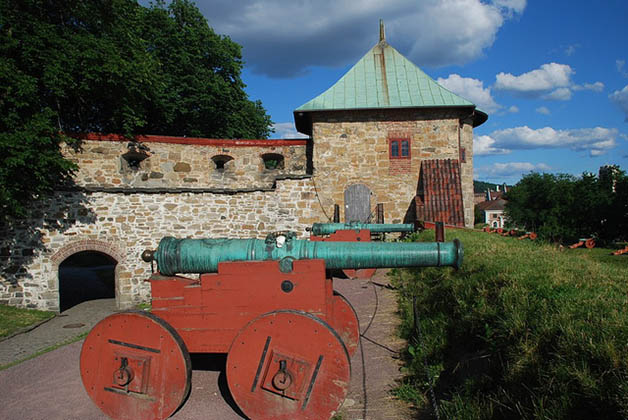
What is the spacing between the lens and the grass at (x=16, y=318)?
26.9 ft

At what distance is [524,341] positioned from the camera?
11.3ft

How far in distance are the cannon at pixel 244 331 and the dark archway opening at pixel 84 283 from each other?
8223 mm

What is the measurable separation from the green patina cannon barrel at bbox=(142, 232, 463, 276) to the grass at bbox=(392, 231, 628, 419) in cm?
87

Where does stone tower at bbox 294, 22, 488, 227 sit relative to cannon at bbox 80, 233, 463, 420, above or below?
above

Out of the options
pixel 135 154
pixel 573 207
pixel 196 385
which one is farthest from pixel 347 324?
pixel 573 207

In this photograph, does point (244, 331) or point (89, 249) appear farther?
point (89, 249)

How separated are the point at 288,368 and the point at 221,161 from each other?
13.3 meters

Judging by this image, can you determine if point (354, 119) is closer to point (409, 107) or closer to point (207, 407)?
point (409, 107)

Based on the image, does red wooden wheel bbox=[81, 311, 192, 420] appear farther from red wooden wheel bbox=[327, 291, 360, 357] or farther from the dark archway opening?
the dark archway opening

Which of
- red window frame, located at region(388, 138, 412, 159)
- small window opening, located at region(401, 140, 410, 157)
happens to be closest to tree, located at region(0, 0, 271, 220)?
red window frame, located at region(388, 138, 412, 159)

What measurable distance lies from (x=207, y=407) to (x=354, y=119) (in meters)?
12.3

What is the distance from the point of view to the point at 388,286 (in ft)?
30.7

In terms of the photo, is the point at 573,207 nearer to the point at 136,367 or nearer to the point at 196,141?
the point at 196,141

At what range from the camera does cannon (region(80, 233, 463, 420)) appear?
11.5 feet
